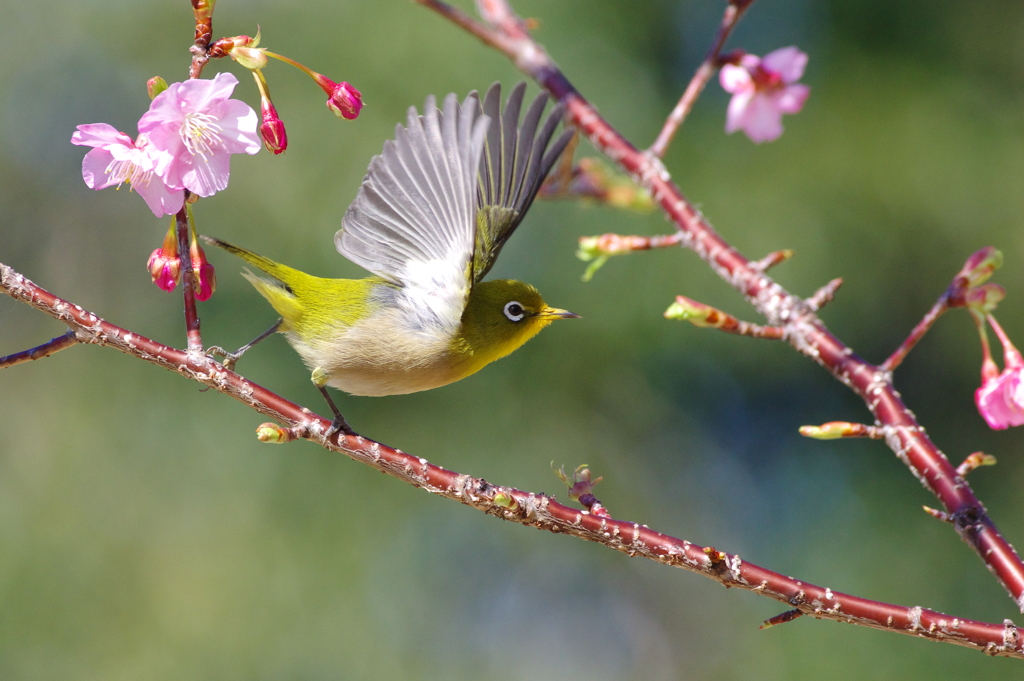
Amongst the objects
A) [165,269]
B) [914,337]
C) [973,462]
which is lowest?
[973,462]

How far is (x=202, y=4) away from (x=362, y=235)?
1.78 feet

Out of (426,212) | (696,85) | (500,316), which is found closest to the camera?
(426,212)

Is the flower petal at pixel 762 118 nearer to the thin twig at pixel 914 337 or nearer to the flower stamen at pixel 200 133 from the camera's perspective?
the thin twig at pixel 914 337

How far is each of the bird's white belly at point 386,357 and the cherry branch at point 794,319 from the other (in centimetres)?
55

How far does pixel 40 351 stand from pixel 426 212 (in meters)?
0.70

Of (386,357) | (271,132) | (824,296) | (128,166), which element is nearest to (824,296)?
(824,296)

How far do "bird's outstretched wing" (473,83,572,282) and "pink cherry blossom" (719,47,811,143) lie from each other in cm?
67

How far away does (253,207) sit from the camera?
18.7ft

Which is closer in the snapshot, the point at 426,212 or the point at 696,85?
the point at 426,212

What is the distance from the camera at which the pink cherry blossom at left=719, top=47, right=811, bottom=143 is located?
2.00 metres

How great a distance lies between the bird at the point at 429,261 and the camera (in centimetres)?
148

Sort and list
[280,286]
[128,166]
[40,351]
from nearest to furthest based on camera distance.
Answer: [40,351] < [128,166] < [280,286]

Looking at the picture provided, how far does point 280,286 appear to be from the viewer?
6.69ft

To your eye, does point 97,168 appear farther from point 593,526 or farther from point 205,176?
point 593,526
